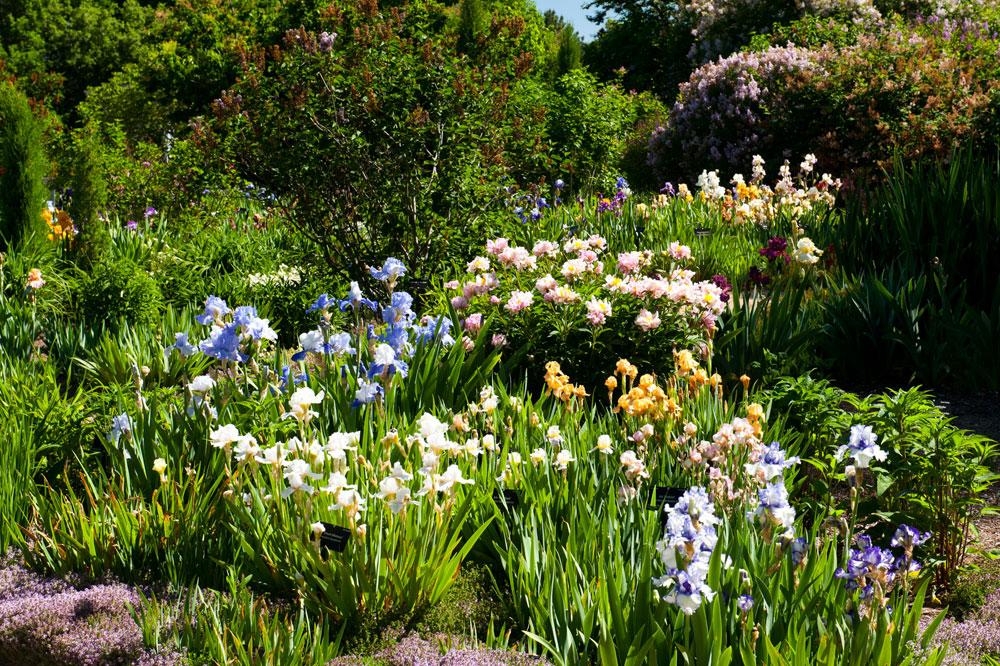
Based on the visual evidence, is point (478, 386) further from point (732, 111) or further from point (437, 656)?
point (732, 111)

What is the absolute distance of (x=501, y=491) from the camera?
3.18m

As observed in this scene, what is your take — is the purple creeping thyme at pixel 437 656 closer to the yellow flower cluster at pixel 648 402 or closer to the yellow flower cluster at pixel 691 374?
the yellow flower cluster at pixel 648 402

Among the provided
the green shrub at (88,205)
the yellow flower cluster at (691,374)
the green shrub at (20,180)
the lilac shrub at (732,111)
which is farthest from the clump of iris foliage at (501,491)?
the lilac shrub at (732,111)

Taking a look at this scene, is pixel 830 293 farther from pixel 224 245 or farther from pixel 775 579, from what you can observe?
pixel 224 245

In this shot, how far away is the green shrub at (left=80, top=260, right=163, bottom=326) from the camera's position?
599 cm

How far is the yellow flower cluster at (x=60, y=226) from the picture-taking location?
313 inches

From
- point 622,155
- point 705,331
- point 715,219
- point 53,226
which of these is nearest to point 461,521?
point 705,331

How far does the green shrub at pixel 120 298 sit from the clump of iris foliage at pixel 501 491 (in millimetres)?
568

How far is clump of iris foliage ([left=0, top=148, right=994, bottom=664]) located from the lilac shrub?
7.29 metres

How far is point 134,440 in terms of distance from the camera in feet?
11.9

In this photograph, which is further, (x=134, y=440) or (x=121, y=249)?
(x=121, y=249)

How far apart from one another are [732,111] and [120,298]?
27.9 ft

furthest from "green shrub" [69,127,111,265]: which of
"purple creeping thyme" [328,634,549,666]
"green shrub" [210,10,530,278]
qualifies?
"purple creeping thyme" [328,634,549,666]

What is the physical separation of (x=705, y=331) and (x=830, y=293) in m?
1.55
